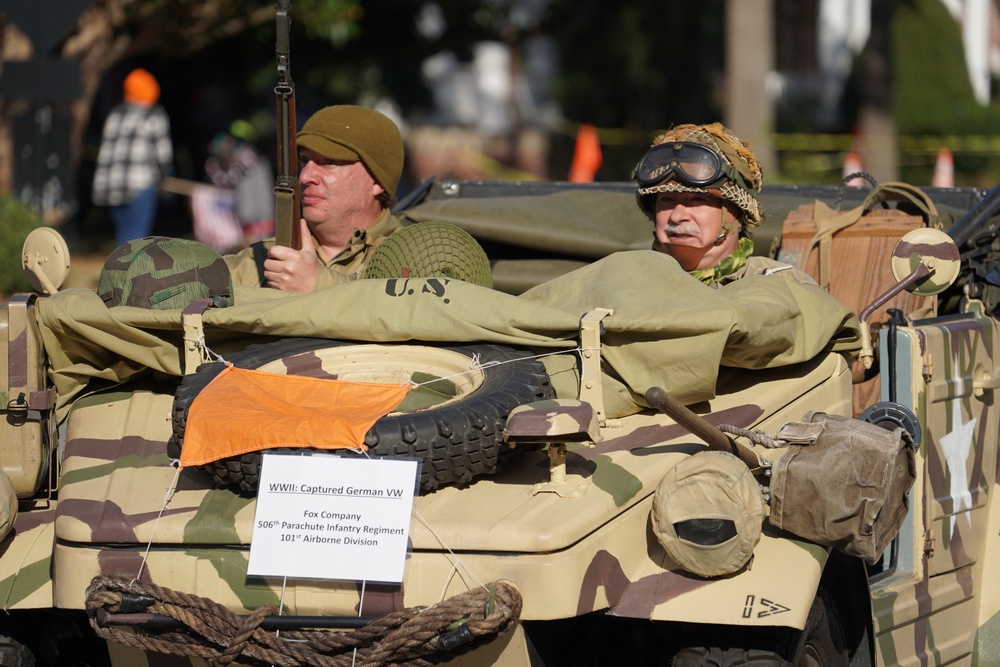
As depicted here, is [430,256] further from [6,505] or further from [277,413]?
[6,505]

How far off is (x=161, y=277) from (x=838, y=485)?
2.18m

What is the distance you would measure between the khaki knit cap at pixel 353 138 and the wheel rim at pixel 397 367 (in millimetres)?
1440

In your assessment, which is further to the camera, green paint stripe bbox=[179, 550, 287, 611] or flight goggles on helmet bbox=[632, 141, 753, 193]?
flight goggles on helmet bbox=[632, 141, 753, 193]

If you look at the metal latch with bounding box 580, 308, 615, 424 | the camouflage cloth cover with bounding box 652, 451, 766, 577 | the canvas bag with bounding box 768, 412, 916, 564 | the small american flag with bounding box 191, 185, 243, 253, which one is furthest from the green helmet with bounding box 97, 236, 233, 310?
the small american flag with bounding box 191, 185, 243, 253

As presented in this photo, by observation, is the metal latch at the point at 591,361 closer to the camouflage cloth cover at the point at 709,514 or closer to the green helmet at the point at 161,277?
the camouflage cloth cover at the point at 709,514

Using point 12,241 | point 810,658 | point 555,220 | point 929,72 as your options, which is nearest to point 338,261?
point 555,220

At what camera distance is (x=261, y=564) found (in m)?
3.84

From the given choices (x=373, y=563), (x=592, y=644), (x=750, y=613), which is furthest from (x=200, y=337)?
(x=750, y=613)

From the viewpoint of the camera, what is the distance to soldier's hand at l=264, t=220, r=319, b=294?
5426mm

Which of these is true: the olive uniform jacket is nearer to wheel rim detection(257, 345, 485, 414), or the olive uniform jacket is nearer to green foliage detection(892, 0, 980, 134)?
wheel rim detection(257, 345, 485, 414)

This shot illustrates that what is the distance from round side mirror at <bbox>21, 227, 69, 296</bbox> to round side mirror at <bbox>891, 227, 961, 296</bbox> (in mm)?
2624

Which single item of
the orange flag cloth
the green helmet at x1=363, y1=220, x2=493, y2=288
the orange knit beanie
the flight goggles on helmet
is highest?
the orange knit beanie

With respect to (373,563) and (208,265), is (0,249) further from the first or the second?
(373,563)

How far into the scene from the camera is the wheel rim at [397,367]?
4391 millimetres
